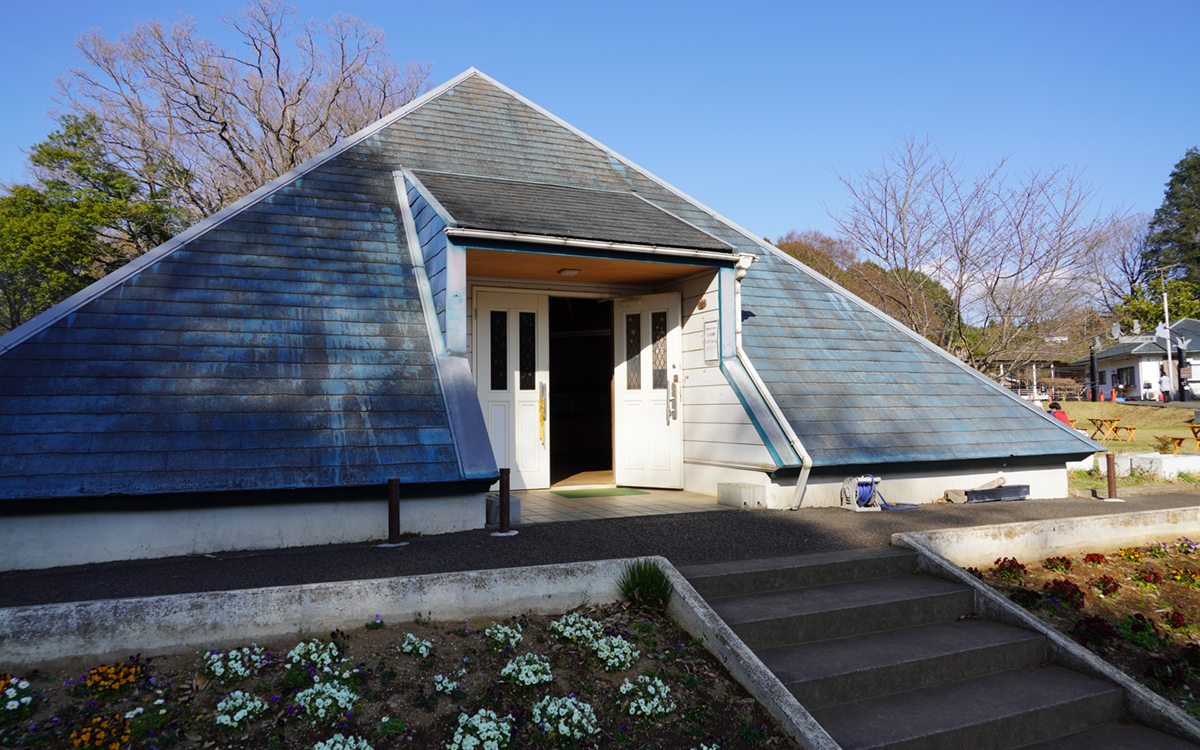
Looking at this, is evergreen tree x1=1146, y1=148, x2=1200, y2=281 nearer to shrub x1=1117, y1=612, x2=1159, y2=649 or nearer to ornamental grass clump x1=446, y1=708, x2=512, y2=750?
shrub x1=1117, y1=612, x2=1159, y2=649

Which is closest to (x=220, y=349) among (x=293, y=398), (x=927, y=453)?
(x=293, y=398)

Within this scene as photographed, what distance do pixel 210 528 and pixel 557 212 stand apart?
16.7 ft

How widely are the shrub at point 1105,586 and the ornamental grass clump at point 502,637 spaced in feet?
16.7

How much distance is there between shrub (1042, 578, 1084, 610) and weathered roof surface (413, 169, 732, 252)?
15.8ft

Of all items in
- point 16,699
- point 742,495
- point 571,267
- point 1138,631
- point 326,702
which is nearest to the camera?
point 16,699

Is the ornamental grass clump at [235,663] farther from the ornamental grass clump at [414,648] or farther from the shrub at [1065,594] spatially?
the shrub at [1065,594]

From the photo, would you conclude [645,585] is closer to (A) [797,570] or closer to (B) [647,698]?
(B) [647,698]

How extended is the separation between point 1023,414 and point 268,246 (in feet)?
33.0

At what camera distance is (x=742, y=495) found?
8039 mm

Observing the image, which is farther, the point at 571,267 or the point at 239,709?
the point at 571,267

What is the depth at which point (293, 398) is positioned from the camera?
6809 mm

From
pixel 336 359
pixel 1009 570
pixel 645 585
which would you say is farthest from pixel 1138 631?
pixel 336 359

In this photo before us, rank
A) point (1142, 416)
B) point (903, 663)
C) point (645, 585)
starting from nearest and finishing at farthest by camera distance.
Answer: point (903, 663) → point (645, 585) → point (1142, 416)

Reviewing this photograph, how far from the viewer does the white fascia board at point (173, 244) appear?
264 inches
